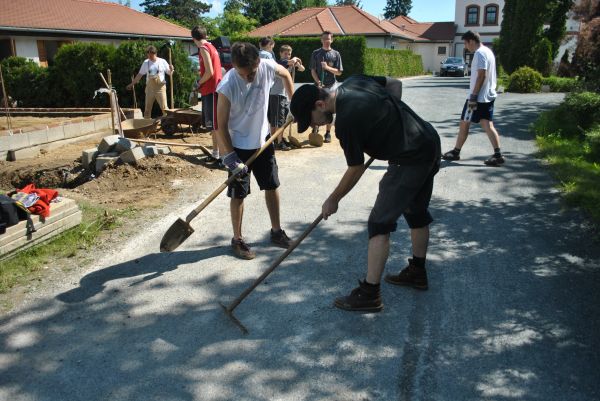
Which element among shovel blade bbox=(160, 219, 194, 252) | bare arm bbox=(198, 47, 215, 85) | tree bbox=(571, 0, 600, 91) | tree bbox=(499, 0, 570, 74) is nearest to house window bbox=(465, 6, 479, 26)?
tree bbox=(499, 0, 570, 74)

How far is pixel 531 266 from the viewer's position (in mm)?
4078

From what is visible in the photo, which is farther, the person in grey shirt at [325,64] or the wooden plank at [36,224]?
the person in grey shirt at [325,64]

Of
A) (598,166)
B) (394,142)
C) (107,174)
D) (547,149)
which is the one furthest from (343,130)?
(547,149)

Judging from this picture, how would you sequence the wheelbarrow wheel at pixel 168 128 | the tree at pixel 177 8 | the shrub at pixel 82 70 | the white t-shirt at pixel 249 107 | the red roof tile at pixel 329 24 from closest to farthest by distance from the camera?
the white t-shirt at pixel 249 107, the wheelbarrow wheel at pixel 168 128, the shrub at pixel 82 70, the red roof tile at pixel 329 24, the tree at pixel 177 8

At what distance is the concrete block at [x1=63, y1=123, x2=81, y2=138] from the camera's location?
9.34m

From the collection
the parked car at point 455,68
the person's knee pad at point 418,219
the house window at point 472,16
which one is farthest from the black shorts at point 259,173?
the house window at point 472,16

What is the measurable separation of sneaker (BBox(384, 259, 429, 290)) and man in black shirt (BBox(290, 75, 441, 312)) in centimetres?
42

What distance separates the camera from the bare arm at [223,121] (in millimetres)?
3986

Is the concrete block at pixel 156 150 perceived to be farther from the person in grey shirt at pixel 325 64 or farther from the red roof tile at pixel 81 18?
the red roof tile at pixel 81 18

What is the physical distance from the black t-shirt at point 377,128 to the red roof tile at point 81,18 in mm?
22537

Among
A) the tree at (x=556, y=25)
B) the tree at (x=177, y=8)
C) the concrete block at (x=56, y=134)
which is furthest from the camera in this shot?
the tree at (x=177, y=8)

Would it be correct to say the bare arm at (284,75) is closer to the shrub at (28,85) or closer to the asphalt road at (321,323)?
the asphalt road at (321,323)

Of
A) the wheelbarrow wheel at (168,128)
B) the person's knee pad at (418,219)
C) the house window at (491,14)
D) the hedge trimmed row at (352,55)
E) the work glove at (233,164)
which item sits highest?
the house window at (491,14)

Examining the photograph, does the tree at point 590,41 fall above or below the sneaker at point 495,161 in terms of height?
above
